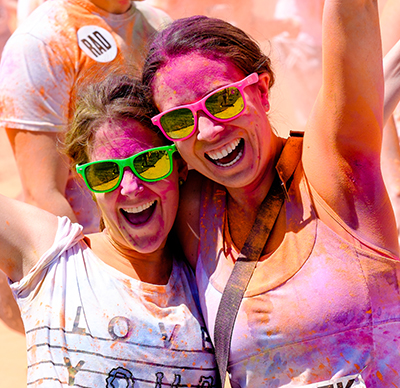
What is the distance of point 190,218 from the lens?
89.6 inches

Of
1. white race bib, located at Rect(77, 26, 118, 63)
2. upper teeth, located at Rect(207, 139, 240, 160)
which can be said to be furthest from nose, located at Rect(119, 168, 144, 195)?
white race bib, located at Rect(77, 26, 118, 63)

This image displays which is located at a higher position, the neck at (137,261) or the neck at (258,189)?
the neck at (258,189)

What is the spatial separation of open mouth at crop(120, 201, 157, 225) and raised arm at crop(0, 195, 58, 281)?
290 mm

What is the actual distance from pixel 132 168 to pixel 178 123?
258mm

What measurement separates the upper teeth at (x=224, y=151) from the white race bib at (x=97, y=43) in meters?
1.24

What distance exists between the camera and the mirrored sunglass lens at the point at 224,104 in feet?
6.32

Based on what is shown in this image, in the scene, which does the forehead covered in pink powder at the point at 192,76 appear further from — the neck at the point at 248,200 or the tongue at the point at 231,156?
the neck at the point at 248,200

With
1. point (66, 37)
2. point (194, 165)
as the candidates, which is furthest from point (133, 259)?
point (66, 37)

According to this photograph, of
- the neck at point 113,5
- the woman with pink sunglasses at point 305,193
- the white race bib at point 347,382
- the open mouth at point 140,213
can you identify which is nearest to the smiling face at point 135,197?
the open mouth at point 140,213

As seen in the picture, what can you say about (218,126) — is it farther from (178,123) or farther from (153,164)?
(153,164)

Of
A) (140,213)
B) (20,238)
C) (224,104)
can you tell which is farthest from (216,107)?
(20,238)

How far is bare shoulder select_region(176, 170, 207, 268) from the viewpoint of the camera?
2.26 metres

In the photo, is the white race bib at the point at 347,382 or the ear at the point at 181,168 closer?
the white race bib at the point at 347,382

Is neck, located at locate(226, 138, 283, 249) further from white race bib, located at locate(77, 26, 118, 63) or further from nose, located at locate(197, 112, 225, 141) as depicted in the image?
white race bib, located at locate(77, 26, 118, 63)
